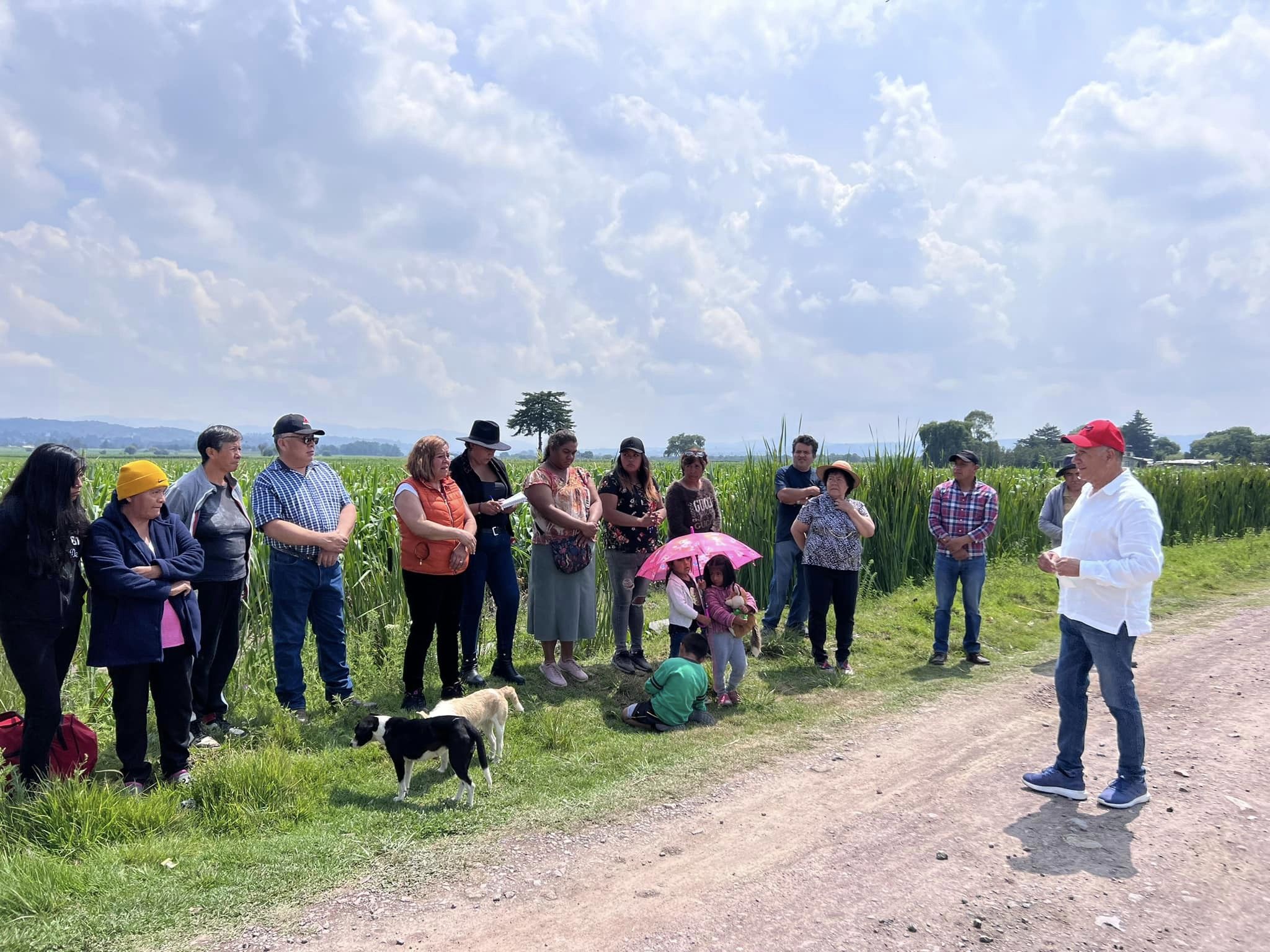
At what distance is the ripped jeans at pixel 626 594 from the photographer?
7086 millimetres

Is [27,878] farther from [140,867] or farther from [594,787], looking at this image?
[594,787]

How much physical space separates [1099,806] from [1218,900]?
978 millimetres

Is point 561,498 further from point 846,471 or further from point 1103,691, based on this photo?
point 1103,691

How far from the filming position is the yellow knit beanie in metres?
4.30

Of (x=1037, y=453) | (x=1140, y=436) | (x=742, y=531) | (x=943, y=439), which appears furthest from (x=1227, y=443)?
(x=742, y=531)

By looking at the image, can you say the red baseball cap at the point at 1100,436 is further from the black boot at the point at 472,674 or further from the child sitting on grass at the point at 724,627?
the black boot at the point at 472,674

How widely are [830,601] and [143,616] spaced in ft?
18.2

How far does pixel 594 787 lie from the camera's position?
15.5ft

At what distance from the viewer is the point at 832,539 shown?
720 centimetres

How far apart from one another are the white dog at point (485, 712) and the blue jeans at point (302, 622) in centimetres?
120

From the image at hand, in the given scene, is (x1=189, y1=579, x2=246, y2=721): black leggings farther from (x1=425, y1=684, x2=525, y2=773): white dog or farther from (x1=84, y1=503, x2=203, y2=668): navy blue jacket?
(x1=425, y1=684, x2=525, y2=773): white dog

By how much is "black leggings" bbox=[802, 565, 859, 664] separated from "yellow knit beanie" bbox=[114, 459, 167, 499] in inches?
209

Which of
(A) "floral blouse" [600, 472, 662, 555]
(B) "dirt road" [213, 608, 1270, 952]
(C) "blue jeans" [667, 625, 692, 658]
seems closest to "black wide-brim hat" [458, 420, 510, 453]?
(A) "floral blouse" [600, 472, 662, 555]

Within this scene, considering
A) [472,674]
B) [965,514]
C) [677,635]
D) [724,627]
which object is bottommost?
[472,674]
